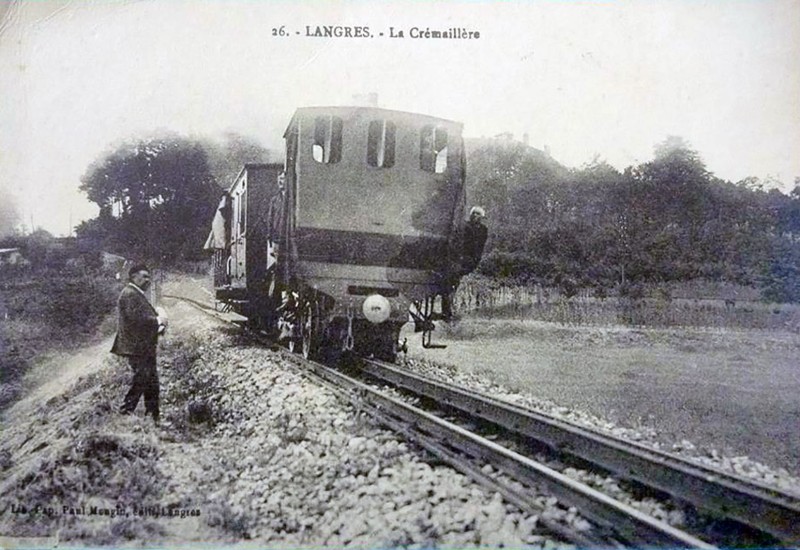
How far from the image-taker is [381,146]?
447cm

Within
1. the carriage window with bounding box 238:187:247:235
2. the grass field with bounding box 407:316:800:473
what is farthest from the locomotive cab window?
the grass field with bounding box 407:316:800:473

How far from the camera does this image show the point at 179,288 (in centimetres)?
673

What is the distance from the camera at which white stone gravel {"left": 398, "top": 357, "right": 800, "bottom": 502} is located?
265cm

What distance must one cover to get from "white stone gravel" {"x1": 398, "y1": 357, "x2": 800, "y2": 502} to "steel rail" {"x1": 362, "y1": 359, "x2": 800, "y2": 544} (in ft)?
0.46

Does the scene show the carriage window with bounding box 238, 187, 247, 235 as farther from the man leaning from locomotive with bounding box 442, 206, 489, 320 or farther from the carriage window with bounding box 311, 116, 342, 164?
the man leaning from locomotive with bounding box 442, 206, 489, 320

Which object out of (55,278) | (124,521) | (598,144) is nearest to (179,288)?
(55,278)

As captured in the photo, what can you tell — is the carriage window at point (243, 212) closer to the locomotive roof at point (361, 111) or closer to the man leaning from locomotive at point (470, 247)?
the locomotive roof at point (361, 111)

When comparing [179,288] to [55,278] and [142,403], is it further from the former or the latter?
[142,403]

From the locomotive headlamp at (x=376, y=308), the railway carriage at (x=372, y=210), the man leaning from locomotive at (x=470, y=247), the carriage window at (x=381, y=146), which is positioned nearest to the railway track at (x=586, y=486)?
the locomotive headlamp at (x=376, y=308)

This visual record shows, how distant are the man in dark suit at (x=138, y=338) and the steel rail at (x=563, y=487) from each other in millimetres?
1313

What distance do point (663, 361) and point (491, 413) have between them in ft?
9.31

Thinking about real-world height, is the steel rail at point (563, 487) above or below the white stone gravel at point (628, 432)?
above

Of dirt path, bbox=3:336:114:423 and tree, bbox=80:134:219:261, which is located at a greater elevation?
tree, bbox=80:134:219:261

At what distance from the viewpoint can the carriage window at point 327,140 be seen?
4297mm
